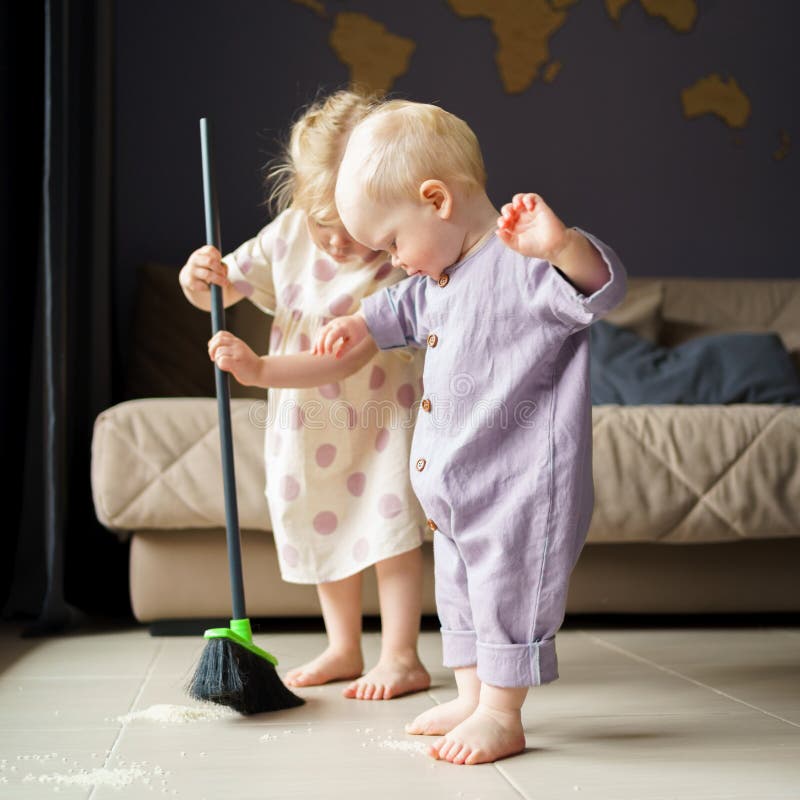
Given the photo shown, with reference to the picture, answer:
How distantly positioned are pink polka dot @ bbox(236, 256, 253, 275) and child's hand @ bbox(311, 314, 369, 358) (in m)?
0.34

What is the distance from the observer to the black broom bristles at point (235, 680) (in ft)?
4.25

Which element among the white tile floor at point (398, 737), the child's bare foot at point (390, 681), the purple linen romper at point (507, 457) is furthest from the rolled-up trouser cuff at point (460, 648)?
the child's bare foot at point (390, 681)

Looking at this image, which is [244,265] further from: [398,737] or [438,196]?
[398,737]

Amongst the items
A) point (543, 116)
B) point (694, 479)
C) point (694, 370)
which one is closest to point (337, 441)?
point (694, 479)

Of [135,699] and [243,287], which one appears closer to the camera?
[135,699]

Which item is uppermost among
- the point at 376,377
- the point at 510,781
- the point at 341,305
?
the point at 341,305

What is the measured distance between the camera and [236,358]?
134 cm

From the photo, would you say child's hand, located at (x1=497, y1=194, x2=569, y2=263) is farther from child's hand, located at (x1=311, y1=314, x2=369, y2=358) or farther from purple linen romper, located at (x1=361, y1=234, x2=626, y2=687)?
child's hand, located at (x1=311, y1=314, x2=369, y2=358)

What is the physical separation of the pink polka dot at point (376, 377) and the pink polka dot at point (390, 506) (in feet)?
0.53

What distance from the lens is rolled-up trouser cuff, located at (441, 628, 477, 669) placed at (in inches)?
48.6

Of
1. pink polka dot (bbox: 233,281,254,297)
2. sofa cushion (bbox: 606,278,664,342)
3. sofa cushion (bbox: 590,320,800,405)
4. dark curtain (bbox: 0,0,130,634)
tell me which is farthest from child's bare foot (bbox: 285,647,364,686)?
sofa cushion (bbox: 606,278,664,342)

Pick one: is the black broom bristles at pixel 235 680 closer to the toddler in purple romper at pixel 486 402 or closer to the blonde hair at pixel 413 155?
the toddler in purple romper at pixel 486 402

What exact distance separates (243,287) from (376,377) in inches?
9.7

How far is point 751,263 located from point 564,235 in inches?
89.4
